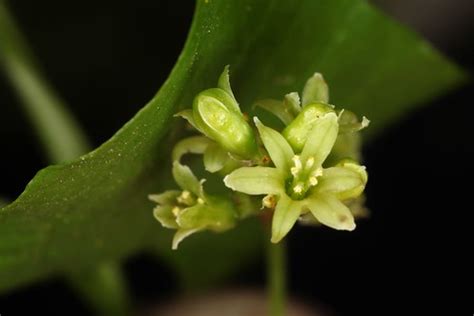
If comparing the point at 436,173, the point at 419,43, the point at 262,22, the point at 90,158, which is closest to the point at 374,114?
the point at 419,43

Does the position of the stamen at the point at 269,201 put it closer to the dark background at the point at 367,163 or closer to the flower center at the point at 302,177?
the flower center at the point at 302,177

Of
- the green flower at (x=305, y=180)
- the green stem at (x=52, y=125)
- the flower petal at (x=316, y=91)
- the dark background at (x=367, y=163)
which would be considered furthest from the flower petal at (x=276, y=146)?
the dark background at (x=367, y=163)

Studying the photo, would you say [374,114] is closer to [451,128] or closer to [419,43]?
[419,43]

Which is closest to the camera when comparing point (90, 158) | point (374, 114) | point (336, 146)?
point (90, 158)

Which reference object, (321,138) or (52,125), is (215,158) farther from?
(52,125)

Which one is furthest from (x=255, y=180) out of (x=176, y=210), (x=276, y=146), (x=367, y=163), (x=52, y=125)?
(x=367, y=163)

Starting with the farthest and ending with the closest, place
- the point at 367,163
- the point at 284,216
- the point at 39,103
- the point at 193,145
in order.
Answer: the point at 367,163 < the point at 39,103 < the point at 193,145 < the point at 284,216
